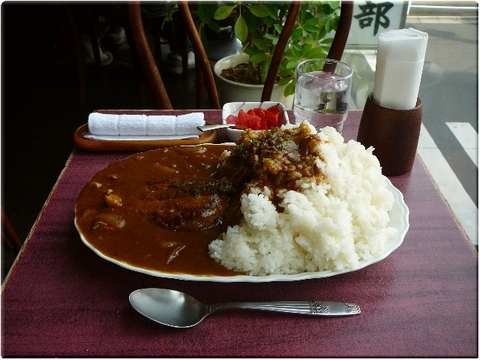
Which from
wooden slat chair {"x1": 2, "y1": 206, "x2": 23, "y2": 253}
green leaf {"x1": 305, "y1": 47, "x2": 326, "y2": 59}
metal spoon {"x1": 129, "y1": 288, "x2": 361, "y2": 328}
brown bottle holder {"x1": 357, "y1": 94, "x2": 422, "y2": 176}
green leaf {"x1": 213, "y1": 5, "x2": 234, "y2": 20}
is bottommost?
wooden slat chair {"x1": 2, "y1": 206, "x2": 23, "y2": 253}

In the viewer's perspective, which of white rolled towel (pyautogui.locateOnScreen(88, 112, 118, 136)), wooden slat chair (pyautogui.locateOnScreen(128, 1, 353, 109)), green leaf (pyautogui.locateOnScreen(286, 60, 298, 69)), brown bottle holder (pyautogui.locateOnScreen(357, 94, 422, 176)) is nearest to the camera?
brown bottle holder (pyautogui.locateOnScreen(357, 94, 422, 176))

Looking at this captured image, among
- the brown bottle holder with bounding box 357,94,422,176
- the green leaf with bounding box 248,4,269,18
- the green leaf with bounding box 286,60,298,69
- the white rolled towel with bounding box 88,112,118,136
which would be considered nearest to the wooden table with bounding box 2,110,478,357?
the brown bottle holder with bounding box 357,94,422,176

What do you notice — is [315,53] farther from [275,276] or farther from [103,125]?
[275,276]

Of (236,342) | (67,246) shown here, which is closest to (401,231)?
(236,342)

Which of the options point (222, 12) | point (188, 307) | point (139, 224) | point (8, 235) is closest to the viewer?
point (188, 307)

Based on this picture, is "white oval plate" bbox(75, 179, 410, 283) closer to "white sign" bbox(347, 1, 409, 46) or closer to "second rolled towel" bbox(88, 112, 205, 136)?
"second rolled towel" bbox(88, 112, 205, 136)

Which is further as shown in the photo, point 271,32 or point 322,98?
point 271,32

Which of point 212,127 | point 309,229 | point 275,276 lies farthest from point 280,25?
point 275,276

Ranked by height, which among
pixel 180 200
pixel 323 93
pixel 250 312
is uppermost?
pixel 323 93
